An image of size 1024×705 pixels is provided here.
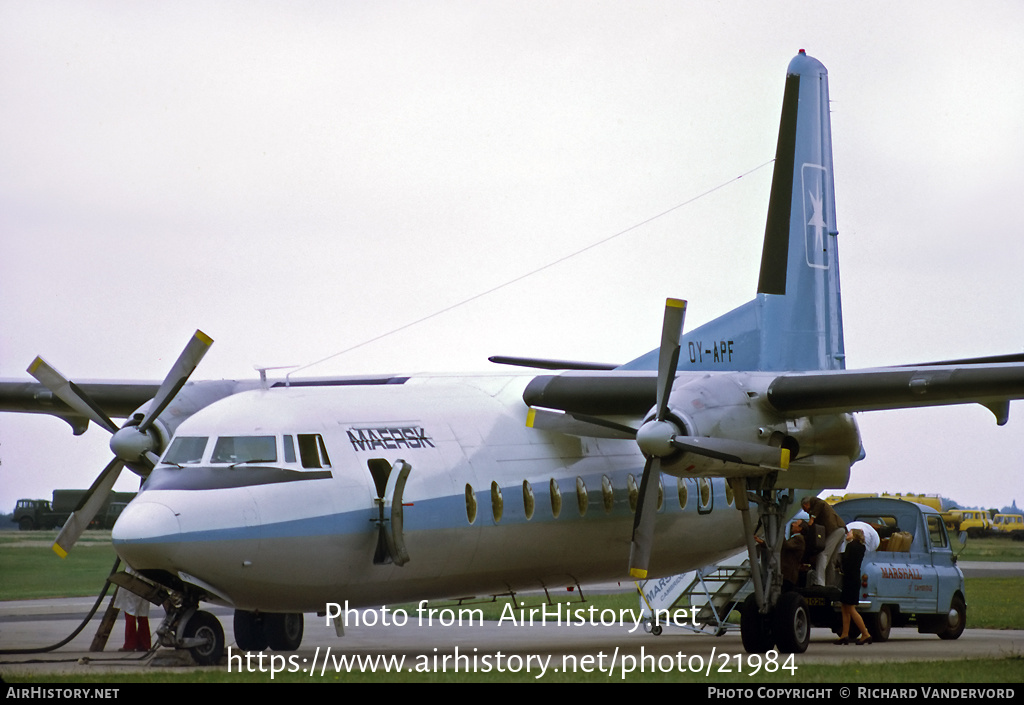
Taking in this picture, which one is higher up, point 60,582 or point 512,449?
point 512,449

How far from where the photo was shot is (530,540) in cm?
1627

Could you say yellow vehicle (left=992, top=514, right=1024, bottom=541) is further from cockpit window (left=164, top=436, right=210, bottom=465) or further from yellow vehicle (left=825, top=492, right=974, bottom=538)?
cockpit window (left=164, top=436, right=210, bottom=465)

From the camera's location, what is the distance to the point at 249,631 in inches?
667

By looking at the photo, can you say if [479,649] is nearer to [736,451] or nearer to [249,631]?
[249,631]

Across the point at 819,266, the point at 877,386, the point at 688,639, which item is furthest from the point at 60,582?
the point at 877,386

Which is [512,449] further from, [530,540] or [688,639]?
[688,639]

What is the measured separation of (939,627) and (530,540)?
296 inches

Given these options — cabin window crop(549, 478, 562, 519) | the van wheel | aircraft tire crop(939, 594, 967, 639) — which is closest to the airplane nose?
cabin window crop(549, 478, 562, 519)

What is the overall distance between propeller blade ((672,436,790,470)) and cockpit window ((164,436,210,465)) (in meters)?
5.55

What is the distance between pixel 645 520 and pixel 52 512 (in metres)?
49.1

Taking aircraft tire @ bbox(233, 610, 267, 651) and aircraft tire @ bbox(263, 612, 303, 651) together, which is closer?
aircraft tire @ bbox(233, 610, 267, 651)

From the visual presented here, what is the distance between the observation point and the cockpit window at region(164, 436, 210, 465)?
13.9 meters

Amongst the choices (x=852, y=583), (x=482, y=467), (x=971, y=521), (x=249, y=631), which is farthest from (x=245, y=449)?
(x=971, y=521)

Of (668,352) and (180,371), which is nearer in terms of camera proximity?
(668,352)
